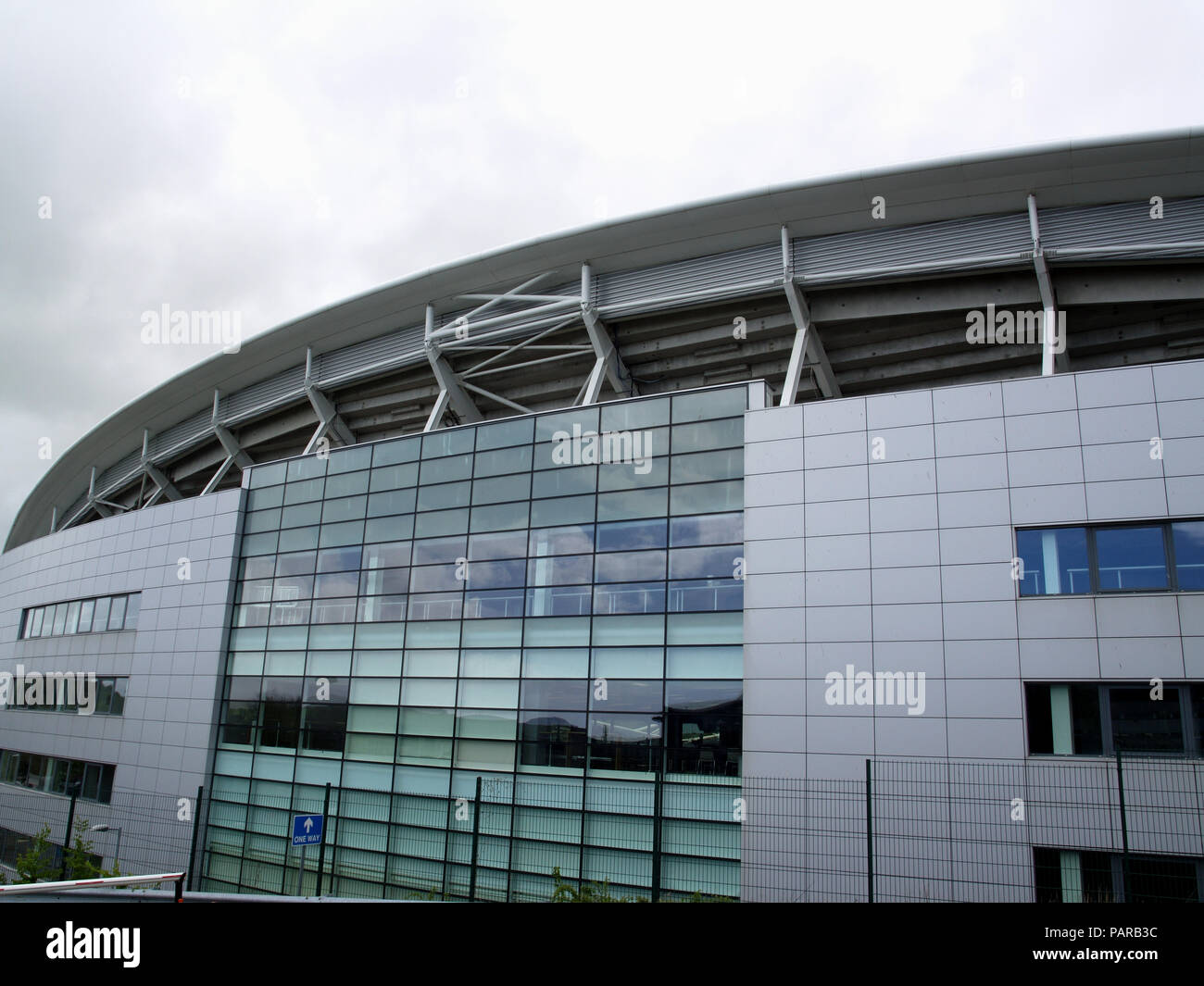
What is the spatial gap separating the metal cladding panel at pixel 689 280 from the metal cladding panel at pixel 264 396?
1151 centimetres

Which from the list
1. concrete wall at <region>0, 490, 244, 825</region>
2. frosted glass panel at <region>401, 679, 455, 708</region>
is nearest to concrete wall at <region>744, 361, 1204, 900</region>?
frosted glass panel at <region>401, 679, 455, 708</region>

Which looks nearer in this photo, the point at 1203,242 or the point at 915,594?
the point at 915,594

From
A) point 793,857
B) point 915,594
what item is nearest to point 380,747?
point 793,857

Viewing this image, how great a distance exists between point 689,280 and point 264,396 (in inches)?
635

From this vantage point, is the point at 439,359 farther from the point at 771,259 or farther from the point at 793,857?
the point at 793,857

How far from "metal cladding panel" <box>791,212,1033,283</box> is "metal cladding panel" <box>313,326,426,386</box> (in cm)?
1130

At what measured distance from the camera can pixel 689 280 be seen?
20641 millimetres

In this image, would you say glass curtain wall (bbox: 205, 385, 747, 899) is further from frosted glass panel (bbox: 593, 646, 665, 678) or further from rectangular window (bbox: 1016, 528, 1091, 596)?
rectangular window (bbox: 1016, 528, 1091, 596)

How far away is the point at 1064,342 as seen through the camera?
17.3m

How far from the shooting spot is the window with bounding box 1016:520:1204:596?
1239 cm

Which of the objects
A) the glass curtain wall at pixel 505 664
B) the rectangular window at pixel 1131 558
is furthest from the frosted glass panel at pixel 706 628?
the rectangular window at pixel 1131 558

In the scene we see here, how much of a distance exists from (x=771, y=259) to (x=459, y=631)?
11.4 m

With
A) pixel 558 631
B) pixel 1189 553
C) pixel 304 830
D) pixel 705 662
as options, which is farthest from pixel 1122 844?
pixel 304 830

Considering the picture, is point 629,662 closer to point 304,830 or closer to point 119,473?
point 304,830
